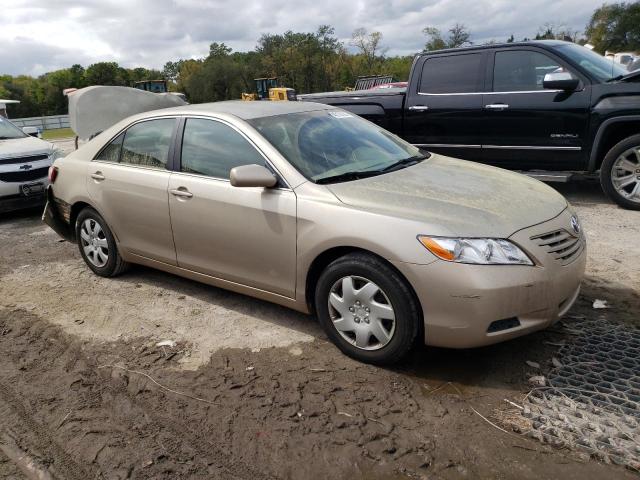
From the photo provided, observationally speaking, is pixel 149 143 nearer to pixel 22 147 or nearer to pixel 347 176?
pixel 347 176

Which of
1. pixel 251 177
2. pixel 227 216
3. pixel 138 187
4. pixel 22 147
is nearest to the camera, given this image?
pixel 251 177

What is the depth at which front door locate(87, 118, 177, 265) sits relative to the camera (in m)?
4.50

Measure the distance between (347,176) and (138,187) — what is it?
1841 millimetres

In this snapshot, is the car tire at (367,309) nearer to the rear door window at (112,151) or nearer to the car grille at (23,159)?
the rear door window at (112,151)

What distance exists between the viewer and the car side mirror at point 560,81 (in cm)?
654

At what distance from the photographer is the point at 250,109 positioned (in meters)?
4.41

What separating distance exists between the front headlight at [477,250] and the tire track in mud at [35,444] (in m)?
2.07

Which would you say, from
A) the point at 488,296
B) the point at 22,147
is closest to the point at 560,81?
the point at 488,296

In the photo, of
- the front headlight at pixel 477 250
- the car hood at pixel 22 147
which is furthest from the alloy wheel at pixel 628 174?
the car hood at pixel 22 147

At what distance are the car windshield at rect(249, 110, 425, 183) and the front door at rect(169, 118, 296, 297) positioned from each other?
0.69 feet

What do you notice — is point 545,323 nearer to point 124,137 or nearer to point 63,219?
point 124,137

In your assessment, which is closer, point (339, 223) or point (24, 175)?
point (339, 223)

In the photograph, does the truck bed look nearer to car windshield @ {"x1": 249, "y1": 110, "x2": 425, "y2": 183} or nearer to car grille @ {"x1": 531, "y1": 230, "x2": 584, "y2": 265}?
car windshield @ {"x1": 249, "y1": 110, "x2": 425, "y2": 183}

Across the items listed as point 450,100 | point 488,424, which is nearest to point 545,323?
point 488,424
